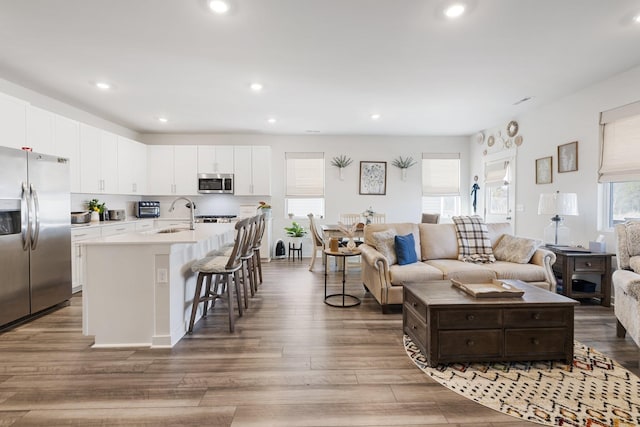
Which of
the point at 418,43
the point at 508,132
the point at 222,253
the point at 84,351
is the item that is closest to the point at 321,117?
the point at 418,43

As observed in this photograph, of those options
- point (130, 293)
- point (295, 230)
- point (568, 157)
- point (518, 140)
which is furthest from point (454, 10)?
point (295, 230)

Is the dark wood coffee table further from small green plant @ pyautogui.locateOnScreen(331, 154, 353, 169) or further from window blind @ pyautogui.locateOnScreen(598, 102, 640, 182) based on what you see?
small green plant @ pyautogui.locateOnScreen(331, 154, 353, 169)

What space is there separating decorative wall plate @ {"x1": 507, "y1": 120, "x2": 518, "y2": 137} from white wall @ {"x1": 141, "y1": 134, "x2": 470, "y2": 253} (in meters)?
1.40

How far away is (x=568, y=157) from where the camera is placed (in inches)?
Result: 168

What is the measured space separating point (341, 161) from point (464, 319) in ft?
16.1

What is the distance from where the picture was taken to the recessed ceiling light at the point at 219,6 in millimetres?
2270

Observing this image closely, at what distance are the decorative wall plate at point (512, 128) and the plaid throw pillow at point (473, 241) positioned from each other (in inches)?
90.1

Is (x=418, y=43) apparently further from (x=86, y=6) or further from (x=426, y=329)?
(x=86, y=6)

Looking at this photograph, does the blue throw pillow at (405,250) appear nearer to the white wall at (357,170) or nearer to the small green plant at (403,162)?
the white wall at (357,170)

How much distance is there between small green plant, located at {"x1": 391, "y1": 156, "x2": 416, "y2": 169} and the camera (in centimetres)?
680

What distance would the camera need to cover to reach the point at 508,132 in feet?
18.1

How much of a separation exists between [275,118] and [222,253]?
9.07ft

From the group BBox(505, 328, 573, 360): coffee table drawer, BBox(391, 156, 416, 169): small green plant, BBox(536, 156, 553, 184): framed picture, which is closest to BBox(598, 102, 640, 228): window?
BBox(536, 156, 553, 184): framed picture

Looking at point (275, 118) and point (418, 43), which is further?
point (275, 118)
